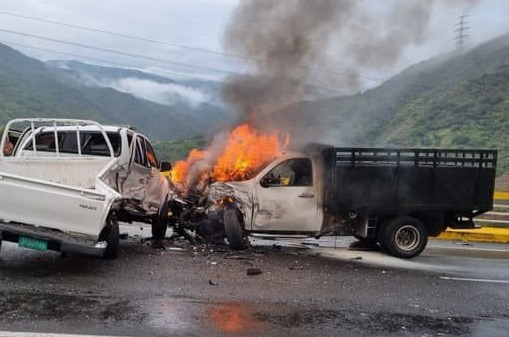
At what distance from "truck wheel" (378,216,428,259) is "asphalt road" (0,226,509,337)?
0.89 ft

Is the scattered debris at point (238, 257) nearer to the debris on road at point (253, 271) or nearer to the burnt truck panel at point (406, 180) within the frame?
the debris on road at point (253, 271)

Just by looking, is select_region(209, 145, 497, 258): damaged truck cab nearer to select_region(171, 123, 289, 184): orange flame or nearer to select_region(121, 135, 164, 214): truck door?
select_region(171, 123, 289, 184): orange flame

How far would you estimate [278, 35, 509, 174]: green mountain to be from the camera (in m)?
38.4

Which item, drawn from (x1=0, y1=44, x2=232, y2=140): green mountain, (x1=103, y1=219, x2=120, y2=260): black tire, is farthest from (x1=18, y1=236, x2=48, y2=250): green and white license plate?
(x1=0, y1=44, x2=232, y2=140): green mountain

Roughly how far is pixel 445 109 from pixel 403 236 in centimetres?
3867

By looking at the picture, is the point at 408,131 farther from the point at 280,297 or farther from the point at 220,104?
the point at 280,297

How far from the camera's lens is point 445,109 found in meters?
45.3

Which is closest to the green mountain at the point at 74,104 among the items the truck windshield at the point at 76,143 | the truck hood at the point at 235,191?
the truck windshield at the point at 76,143

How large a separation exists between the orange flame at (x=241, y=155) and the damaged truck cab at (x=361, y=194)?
0.33m

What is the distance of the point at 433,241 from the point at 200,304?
26.2 feet

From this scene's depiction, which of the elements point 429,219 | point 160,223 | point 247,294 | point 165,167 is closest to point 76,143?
point 165,167

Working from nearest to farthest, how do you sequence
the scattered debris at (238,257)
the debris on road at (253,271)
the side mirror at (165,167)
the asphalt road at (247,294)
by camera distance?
1. the asphalt road at (247,294)
2. the debris on road at (253,271)
3. the scattered debris at (238,257)
4. the side mirror at (165,167)

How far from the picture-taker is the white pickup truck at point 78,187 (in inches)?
262

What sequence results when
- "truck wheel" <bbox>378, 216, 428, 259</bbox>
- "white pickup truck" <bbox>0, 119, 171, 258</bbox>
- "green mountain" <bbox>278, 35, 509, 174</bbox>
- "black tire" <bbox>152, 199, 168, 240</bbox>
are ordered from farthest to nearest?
1. "green mountain" <bbox>278, 35, 509, 174</bbox>
2. "black tire" <bbox>152, 199, 168, 240</bbox>
3. "truck wheel" <bbox>378, 216, 428, 259</bbox>
4. "white pickup truck" <bbox>0, 119, 171, 258</bbox>
